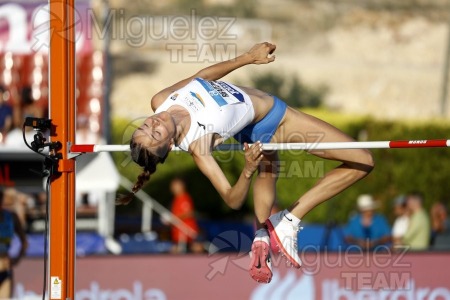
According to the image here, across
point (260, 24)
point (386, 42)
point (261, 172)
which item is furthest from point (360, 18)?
point (261, 172)

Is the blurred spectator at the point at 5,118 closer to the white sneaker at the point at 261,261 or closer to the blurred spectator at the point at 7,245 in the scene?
the blurred spectator at the point at 7,245

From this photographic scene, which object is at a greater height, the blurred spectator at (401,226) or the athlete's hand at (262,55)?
the athlete's hand at (262,55)

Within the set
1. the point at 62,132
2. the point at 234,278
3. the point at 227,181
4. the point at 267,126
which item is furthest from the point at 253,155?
the point at 234,278

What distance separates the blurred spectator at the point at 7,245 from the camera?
8711mm

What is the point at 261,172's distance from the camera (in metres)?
6.23

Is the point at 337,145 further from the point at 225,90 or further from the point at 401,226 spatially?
the point at 401,226

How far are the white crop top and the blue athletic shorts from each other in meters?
0.20

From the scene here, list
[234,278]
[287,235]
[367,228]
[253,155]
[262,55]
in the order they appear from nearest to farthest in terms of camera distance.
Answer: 1. [253,155]
2. [262,55]
3. [287,235]
4. [234,278]
5. [367,228]

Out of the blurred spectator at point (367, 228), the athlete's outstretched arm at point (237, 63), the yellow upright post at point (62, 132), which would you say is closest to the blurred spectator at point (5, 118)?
the blurred spectator at point (367, 228)

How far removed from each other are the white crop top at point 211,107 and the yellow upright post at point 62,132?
0.64m

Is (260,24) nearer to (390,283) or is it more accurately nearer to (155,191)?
(155,191)

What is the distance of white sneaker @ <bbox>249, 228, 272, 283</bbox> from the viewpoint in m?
5.96

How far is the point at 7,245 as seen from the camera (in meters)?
9.07

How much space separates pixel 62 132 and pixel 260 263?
1.51m
